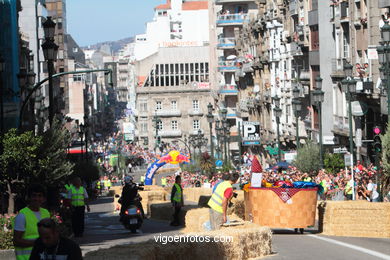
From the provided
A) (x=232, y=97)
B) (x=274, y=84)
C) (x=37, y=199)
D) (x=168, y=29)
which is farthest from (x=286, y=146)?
(x=168, y=29)

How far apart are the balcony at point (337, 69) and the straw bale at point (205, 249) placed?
Result: 3536 centimetres

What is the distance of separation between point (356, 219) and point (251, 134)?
5926cm

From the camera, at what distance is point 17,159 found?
24.6 m

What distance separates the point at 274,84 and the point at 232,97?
34.7 m

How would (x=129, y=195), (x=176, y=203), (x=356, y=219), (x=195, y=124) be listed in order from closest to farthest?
(x=356, y=219), (x=129, y=195), (x=176, y=203), (x=195, y=124)

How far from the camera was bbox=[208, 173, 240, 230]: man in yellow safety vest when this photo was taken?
58.8 feet

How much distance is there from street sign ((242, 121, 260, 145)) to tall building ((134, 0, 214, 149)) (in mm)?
→ 68746

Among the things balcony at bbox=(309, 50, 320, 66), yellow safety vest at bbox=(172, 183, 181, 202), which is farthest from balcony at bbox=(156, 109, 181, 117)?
yellow safety vest at bbox=(172, 183, 181, 202)

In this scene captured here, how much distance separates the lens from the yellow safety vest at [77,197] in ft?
75.2

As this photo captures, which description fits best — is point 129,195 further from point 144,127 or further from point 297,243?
point 144,127

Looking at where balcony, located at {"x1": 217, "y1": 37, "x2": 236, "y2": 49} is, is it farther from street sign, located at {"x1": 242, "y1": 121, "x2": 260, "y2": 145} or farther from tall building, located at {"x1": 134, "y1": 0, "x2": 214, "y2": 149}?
tall building, located at {"x1": 134, "y1": 0, "x2": 214, "y2": 149}

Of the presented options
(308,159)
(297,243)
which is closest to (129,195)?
(297,243)

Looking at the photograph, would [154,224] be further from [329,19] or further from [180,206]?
[329,19]

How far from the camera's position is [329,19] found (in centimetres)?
5491
